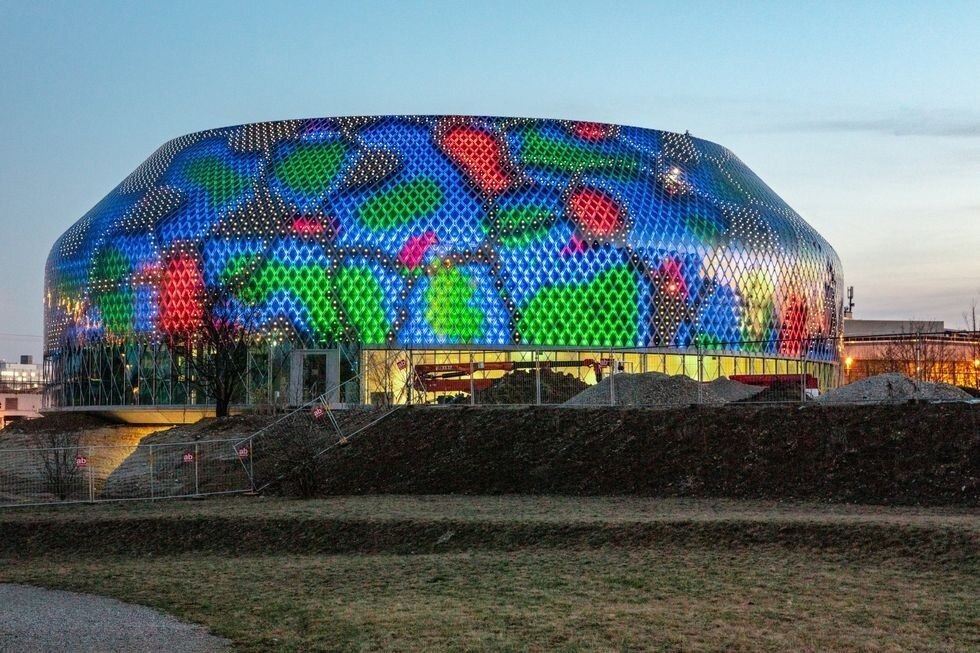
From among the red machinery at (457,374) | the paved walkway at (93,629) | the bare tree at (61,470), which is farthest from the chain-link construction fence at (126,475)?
the paved walkway at (93,629)

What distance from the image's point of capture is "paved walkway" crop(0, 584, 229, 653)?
1473 centimetres

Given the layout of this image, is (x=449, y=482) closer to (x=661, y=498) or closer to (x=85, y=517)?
(x=661, y=498)

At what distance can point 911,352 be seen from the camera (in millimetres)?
101562

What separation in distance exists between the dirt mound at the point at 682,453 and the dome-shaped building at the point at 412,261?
26929mm

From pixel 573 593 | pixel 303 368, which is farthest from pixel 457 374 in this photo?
pixel 573 593

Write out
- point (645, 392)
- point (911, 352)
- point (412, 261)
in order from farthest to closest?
point (911, 352), point (412, 261), point (645, 392)

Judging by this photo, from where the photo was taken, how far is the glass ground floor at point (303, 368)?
65.6 metres

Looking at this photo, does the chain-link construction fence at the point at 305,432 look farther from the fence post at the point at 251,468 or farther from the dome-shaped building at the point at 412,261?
the dome-shaped building at the point at 412,261

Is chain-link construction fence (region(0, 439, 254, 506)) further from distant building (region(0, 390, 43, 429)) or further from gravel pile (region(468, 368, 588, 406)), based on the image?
distant building (region(0, 390, 43, 429))

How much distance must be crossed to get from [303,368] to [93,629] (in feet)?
189

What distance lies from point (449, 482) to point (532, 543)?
38.4 ft

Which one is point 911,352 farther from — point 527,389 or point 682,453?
point 682,453

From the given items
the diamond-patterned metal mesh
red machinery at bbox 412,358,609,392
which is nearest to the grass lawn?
red machinery at bbox 412,358,609,392

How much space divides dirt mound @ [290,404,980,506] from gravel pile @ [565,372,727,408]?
3796mm
